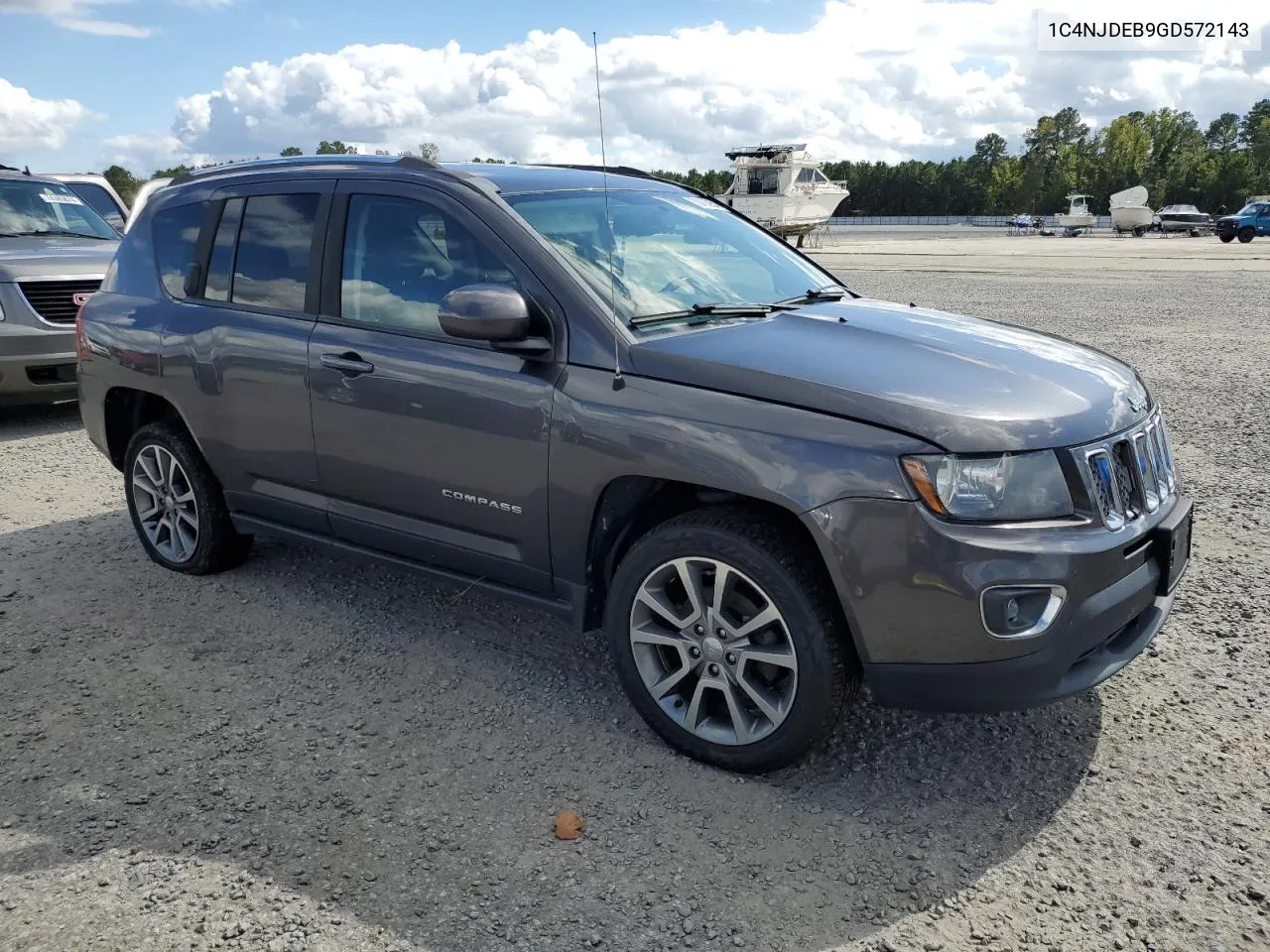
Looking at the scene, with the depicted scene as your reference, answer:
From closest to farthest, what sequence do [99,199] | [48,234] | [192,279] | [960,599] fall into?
1. [960,599]
2. [192,279]
3. [48,234]
4. [99,199]

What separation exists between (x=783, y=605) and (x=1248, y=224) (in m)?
50.6

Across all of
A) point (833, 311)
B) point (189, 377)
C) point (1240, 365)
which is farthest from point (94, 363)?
point (1240, 365)

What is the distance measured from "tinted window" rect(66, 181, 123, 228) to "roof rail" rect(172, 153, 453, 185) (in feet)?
25.4

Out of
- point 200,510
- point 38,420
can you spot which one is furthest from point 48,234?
point 200,510

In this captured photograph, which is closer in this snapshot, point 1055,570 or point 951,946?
point 951,946

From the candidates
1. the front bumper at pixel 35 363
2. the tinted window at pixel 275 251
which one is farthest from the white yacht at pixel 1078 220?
the tinted window at pixel 275 251

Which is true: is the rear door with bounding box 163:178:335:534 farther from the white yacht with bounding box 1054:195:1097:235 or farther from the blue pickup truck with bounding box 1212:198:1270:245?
the white yacht with bounding box 1054:195:1097:235

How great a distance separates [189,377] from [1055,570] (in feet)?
12.1

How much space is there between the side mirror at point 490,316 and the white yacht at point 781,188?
4460 cm

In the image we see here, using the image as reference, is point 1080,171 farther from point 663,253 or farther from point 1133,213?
point 663,253

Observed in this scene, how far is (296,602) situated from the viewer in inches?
183

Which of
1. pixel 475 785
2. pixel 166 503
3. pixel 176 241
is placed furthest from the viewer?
pixel 166 503

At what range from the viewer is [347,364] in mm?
3867

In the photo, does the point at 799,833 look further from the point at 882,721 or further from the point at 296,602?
the point at 296,602
